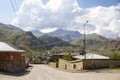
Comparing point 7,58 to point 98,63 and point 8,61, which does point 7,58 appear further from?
point 98,63

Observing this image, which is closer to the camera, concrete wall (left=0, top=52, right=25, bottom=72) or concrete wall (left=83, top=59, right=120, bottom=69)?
concrete wall (left=0, top=52, right=25, bottom=72)

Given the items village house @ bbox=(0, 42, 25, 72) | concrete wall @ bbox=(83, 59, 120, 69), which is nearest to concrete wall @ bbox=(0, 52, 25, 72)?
village house @ bbox=(0, 42, 25, 72)

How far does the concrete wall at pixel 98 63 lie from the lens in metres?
50.7

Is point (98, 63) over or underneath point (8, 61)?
underneath

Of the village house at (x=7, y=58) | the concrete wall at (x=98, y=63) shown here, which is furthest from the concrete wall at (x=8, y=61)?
the concrete wall at (x=98, y=63)

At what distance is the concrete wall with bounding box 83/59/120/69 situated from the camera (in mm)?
50719

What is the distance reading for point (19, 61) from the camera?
4856cm

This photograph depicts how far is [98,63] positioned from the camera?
173 ft

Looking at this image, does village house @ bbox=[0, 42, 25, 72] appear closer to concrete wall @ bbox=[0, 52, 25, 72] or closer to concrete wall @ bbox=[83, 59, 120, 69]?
concrete wall @ bbox=[0, 52, 25, 72]

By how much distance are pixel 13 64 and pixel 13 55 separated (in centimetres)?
158

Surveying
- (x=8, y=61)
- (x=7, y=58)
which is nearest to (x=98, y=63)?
(x=8, y=61)

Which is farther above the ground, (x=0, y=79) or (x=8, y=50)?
(x=8, y=50)

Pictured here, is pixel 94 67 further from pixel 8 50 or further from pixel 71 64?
pixel 8 50

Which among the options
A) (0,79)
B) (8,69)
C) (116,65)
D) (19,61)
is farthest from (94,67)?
(0,79)
